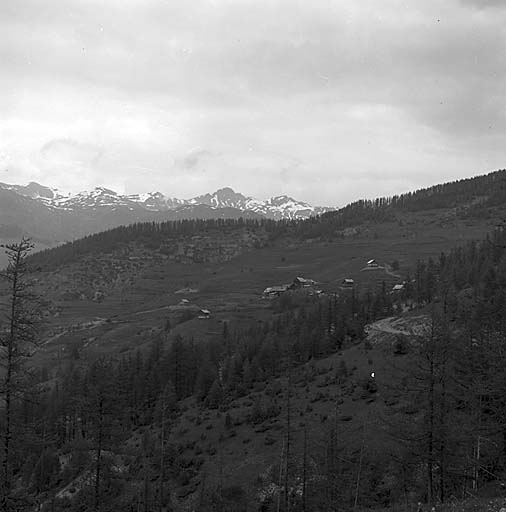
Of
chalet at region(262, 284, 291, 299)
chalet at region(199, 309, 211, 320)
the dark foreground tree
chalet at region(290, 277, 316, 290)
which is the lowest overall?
chalet at region(199, 309, 211, 320)

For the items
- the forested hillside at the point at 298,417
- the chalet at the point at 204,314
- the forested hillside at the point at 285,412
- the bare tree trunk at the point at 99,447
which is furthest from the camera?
the chalet at the point at 204,314

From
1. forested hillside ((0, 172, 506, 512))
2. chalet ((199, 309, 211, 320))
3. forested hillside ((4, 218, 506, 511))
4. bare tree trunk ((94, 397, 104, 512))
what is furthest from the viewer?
chalet ((199, 309, 211, 320))

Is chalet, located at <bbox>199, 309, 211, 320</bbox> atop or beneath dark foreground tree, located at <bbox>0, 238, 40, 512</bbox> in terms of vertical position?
beneath

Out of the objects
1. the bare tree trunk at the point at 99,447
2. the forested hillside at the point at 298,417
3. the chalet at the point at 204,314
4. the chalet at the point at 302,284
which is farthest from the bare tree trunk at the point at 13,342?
the chalet at the point at 302,284

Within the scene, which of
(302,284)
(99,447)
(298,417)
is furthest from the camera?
(302,284)

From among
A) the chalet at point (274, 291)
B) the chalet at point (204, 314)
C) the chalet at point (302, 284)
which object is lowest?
the chalet at point (204, 314)

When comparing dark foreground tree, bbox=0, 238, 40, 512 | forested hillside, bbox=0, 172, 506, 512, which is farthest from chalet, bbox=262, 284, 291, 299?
dark foreground tree, bbox=0, 238, 40, 512

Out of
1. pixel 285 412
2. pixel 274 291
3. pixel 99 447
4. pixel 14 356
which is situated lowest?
pixel 285 412

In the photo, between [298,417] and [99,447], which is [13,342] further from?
[298,417]

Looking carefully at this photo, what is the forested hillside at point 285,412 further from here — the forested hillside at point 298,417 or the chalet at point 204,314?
the chalet at point 204,314

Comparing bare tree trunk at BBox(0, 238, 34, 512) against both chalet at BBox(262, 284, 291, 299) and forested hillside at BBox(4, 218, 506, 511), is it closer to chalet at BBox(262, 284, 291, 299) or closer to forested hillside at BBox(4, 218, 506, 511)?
forested hillside at BBox(4, 218, 506, 511)

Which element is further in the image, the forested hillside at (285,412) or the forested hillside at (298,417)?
the forested hillside at (298,417)

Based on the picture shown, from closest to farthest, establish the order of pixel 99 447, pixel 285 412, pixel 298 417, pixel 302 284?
pixel 99 447
pixel 298 417
pixel 285 412
pixel 302 284

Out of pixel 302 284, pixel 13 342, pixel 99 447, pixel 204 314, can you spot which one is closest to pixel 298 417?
pixel 99 447
